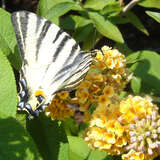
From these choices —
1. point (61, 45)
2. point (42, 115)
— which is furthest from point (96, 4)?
point (42, 115)

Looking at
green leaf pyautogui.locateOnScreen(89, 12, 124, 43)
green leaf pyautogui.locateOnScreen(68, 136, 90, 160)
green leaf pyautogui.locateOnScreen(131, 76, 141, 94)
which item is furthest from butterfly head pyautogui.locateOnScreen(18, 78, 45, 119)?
green leaf pyautogui.locateOnScreen(131, 76, 141, 94)

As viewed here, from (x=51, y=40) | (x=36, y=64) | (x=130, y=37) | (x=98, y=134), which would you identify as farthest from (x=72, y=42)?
(x=130, y=37)

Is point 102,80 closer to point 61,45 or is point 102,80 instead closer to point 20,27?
point 61,45

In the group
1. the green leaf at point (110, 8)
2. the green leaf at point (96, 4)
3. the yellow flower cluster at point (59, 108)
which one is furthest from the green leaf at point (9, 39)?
the green leaf at point (96, 4)

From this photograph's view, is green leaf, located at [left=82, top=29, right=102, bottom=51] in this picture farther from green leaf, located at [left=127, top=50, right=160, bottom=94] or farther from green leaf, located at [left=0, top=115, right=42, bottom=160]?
green leaf, located at [left=0, top=115, right=42, bottom=160]

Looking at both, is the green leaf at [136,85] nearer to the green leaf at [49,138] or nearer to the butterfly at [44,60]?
the butterfly at [44,60]

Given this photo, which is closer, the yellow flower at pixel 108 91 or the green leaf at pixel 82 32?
the yellow flower at pixel 108 91
